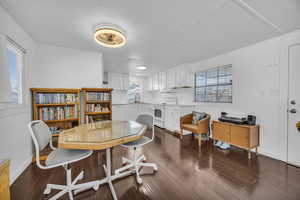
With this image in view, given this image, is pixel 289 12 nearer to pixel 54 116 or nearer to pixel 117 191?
pixel 117 191

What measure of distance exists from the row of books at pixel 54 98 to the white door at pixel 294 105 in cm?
436

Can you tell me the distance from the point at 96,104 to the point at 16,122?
142 centimetres

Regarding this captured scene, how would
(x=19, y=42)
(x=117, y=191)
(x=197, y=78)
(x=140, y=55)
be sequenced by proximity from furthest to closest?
(x=197, y=78)
(x=140, y=55)
(x=19, y=42)
(x=117, y=191)

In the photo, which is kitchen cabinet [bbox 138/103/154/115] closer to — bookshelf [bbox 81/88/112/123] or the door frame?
bookshelf [bbox 81/88/112/123]

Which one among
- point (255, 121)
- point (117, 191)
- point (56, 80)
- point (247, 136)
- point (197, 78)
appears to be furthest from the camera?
point (197, 78)

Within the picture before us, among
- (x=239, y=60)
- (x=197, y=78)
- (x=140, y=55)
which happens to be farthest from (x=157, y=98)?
(x=239, y=60)

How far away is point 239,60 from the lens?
291 cm

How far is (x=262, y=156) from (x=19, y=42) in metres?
5.03

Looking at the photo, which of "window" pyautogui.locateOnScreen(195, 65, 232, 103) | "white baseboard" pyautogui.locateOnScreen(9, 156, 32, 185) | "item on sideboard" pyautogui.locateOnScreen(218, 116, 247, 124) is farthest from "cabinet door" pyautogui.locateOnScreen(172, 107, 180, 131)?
"white baseboard" pyautogui.locateOnScreen(9, 156, 32, 185)

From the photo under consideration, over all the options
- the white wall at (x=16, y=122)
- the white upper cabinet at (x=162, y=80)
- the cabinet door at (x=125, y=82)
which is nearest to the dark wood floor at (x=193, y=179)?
the white wall at (x=16, y=122)

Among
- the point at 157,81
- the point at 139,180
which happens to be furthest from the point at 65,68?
the point at 157,81

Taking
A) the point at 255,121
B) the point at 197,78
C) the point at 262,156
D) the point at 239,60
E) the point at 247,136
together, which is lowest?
the point at 262,156

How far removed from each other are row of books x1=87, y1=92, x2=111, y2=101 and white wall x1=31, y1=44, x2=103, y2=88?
0.99 feet

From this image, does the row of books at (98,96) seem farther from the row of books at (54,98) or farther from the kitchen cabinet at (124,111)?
the kitchen cabinet at (124,111)
